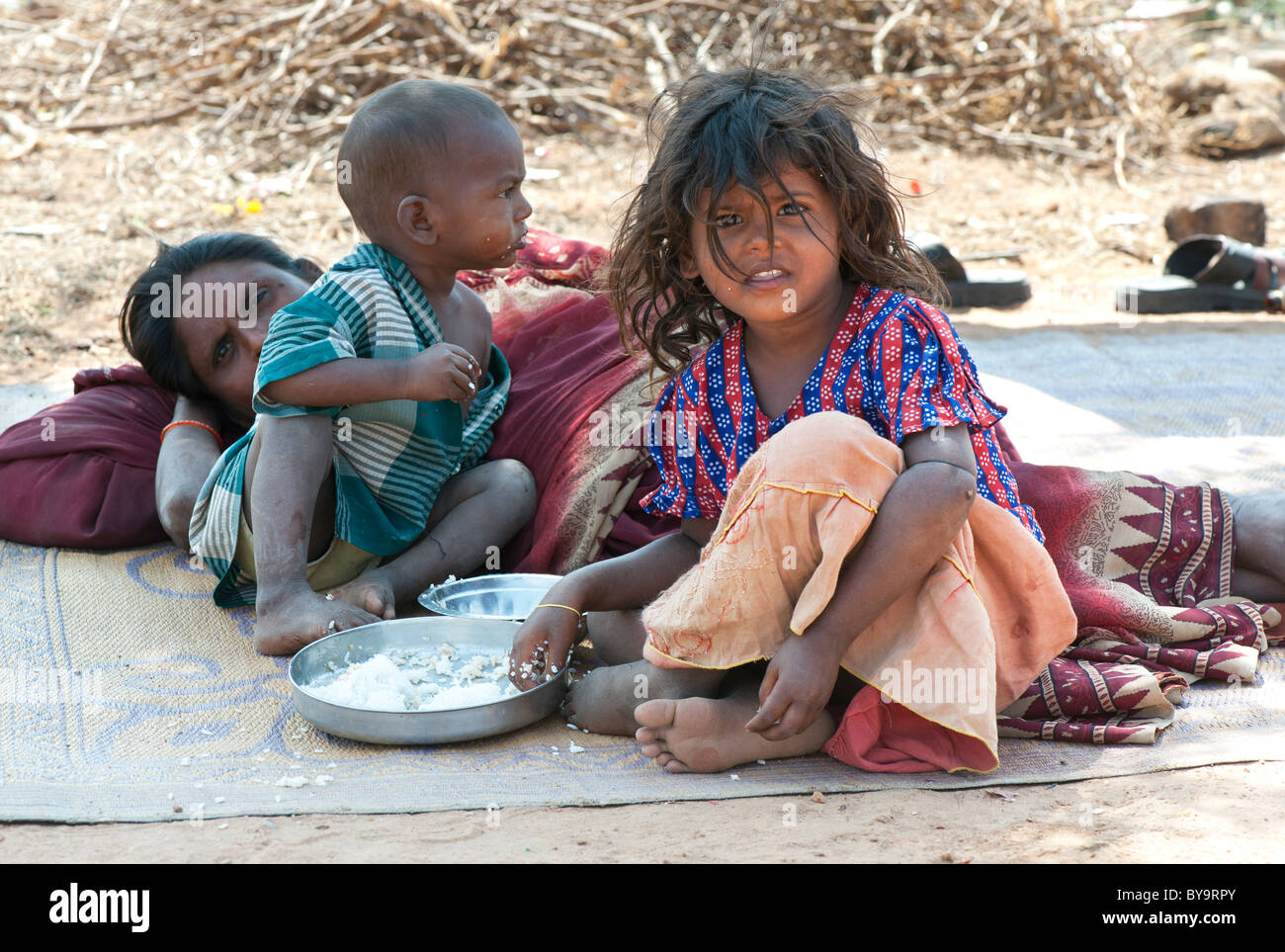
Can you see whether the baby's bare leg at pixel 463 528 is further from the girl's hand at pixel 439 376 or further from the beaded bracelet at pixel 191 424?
the beaded bracelet at pixel 191 424

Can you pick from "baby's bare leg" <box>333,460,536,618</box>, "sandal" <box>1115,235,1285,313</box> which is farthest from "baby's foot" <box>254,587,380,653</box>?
"sandal" <box>1115,235,1285,313</box>

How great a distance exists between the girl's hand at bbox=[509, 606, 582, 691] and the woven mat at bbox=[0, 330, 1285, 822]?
0.33 feet

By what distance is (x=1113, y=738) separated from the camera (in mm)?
2059

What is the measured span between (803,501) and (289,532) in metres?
1.15

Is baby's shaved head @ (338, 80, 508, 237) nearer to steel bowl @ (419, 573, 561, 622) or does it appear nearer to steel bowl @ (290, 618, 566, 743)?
steel bowl @ (419, 573, 561, 622)

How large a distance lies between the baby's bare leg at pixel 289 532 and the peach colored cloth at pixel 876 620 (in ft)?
2.50

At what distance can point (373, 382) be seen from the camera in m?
2.53

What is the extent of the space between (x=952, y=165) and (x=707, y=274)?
6442 mm

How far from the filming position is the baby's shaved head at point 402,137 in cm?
269

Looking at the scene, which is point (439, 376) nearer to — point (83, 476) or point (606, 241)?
point (83, 476)

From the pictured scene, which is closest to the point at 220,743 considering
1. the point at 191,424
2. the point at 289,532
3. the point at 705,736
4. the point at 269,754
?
the point at 269,754

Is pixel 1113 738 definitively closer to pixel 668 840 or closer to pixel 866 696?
pixel 866 696

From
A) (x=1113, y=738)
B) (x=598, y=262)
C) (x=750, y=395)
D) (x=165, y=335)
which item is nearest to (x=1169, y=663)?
(x=1113, y=738)
